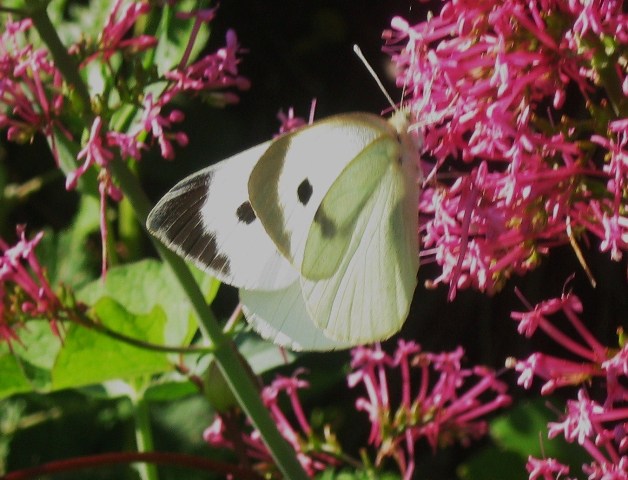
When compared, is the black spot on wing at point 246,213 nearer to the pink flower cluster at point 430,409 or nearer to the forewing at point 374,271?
the forewing at point 374,271

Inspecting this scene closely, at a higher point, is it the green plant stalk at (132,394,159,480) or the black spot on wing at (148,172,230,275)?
the black spot on wing at (148,172,230,275)

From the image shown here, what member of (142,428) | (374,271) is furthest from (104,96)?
(142,428)

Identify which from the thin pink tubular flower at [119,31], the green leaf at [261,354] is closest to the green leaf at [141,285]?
the green leaf at [261,354]

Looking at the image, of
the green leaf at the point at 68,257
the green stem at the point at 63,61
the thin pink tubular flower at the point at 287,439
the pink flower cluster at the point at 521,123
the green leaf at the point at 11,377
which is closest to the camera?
the pink flower cluster at the point at 521,123

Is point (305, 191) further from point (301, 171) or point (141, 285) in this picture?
point (141, 285)

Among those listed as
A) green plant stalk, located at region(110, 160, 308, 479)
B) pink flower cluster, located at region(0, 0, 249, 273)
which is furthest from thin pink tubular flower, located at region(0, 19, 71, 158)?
green plant stalk, located at region(110, 160, 308, 479)

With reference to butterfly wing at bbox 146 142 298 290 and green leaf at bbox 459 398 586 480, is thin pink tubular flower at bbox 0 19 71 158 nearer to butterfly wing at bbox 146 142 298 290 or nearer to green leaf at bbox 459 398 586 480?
butterfly wing at bbox 146 142 298 290
